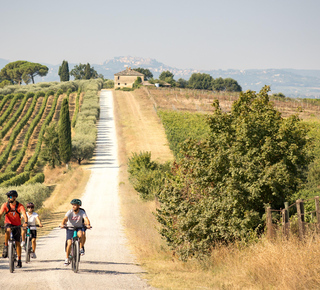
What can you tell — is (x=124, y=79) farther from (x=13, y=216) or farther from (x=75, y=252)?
(x=75, y=252)

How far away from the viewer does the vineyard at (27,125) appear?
50.0 m

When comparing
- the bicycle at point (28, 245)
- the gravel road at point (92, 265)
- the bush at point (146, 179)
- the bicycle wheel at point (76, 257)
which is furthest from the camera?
the bush at point (146, 179)

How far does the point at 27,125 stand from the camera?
251 ft

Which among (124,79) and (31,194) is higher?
(124,79)

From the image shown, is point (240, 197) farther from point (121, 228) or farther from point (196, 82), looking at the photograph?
point (196, 82)

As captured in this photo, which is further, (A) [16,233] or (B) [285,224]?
(B) [285,224]

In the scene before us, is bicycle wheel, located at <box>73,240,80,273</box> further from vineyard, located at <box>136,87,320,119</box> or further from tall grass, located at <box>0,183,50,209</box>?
vineyard, located at <box>136,87,320,119</box>

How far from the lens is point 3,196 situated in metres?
23.6

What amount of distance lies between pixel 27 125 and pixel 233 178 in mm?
68330

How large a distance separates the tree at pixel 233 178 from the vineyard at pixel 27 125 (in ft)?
90.9

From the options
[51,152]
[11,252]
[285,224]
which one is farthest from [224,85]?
A: [11,252]

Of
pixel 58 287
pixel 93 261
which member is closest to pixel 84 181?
pixel 93 261

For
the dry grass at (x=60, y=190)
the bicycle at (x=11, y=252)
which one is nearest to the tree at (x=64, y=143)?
the dry grass at (x=60, y=190)

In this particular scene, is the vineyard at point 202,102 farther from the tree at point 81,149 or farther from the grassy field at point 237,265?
the grassy field at point 237,265
